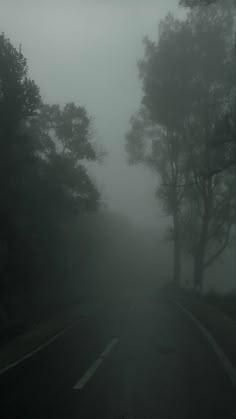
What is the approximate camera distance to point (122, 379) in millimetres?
9164

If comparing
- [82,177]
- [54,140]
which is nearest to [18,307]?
[82,177]

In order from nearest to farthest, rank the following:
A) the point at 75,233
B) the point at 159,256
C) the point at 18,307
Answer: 1. the point at 18,307
2. the point at 75,233
3. the point at 159,256

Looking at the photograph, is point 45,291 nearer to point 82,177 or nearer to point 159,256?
point 82,177

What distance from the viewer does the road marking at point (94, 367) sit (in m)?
8.76

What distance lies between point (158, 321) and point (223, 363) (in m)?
7.45

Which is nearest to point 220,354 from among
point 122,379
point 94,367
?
point 94,367

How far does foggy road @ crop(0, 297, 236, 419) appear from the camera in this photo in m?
7.27

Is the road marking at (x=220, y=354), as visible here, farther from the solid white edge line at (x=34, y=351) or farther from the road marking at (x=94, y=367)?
the solid white edge line at (x=34, y=351)

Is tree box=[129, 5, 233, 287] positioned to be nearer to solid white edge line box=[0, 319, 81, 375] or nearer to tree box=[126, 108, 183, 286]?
tree box=[126, 108, 183, 286]

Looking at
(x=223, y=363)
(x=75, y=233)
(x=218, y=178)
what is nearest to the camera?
(x=223, y=363)

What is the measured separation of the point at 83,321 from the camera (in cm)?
1842

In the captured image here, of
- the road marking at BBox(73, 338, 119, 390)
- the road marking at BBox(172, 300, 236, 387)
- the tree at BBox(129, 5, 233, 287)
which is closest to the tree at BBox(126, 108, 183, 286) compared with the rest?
the tree at BBox(129, 5, 233, 287)

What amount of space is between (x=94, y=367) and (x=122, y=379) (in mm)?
1198

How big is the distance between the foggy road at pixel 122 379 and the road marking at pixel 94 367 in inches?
0.7
